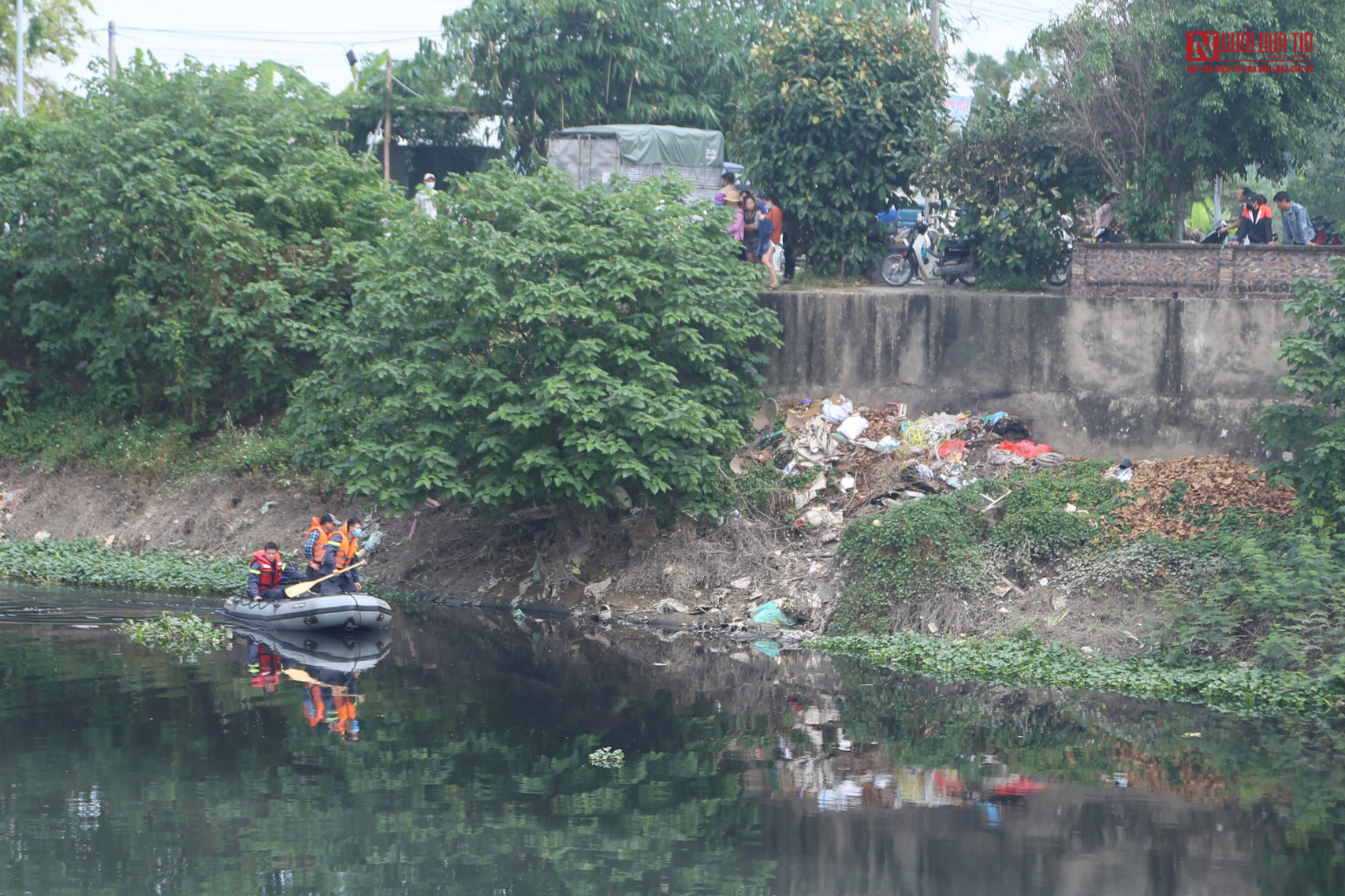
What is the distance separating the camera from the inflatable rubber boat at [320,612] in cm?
1662

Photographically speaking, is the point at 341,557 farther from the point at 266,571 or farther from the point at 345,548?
the point at 266,571

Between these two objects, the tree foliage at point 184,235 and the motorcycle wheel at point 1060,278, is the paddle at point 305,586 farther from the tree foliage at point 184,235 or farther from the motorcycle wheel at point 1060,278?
the motorcycle wheel at point 1060,278

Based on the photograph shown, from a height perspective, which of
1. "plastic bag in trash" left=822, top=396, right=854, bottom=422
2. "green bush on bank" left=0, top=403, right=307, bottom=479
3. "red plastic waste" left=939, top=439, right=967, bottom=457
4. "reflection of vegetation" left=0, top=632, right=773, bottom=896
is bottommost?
"reflection of vegetation" left=0, top=632, right=773, bottom=896

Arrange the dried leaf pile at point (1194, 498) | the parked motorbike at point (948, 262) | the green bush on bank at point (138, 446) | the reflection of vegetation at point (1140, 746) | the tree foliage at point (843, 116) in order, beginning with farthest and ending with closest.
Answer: the green bush on bank at point (138, 446)
the tree foliage at point (843, 116)
the parked motorbike at point (948, 262)
the dried leaf pile at point (1194, 498)
the reflection of vegetation at point (1140, 746)

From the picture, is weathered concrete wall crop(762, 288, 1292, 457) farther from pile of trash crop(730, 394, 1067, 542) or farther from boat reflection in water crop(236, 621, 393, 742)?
boat reflection in water crop(236, 621, 393, 742)

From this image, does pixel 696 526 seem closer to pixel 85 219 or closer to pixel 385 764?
pixel 385 764

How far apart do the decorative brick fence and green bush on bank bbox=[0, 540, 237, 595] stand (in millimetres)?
12314

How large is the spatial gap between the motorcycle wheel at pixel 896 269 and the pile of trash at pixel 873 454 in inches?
101

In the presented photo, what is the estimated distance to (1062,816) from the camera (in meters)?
10.2

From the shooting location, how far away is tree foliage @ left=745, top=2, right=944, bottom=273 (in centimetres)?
1992
